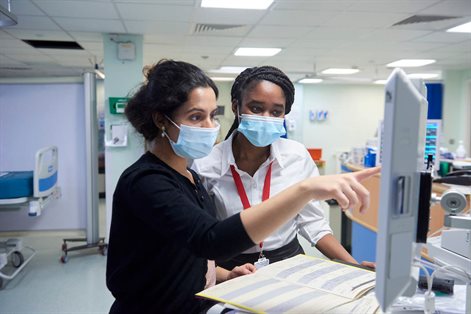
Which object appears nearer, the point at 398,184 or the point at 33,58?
the point at 398,184

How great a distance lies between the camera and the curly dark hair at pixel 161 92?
3.52 ft

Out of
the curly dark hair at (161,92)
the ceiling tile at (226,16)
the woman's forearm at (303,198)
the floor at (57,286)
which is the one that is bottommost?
the floor at (57,286)

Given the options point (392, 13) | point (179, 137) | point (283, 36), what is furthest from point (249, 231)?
point (283, 36)

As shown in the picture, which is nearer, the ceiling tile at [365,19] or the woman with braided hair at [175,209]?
the woman with braided hair at [175,209]

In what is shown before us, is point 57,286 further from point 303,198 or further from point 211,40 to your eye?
point 211,40

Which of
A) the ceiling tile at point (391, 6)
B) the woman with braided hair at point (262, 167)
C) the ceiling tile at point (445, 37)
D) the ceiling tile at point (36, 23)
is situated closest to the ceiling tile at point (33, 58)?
the ceiling tile at point (36, 23)

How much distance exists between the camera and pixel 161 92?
1.09 metres

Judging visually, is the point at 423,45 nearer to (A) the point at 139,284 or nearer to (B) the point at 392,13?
→ (B) the point at 392,13

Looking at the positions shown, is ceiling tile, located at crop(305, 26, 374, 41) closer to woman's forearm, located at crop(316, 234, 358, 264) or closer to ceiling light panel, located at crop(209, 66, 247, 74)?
ceiling light panel, located at crop(209, 66, 247, 74)

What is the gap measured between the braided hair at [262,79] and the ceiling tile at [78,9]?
107 inches

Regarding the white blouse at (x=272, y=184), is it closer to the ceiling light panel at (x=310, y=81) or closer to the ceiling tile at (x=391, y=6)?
the ceiling tile at (x=391, y=6)

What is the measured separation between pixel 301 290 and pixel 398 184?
0.40m

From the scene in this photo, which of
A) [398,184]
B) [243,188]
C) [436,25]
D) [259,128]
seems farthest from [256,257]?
[436,25]

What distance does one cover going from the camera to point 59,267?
405 cm
